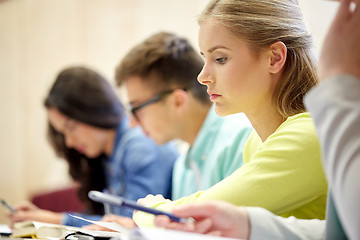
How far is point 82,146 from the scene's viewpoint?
2.17 meters

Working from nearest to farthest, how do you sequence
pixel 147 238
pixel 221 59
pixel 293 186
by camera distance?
pixel 147 238 → pixel 293 186 → pixel 221 59

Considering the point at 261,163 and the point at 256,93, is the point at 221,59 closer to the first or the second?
the point at 256,93

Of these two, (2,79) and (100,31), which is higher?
(100,31)

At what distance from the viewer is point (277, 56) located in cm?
87

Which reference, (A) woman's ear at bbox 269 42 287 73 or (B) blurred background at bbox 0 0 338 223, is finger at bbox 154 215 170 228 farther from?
(B) blurred background at bbox 0 0 338 223

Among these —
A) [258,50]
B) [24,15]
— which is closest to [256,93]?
[258,50]

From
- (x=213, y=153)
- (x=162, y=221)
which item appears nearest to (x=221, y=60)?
(x=162, y=221)

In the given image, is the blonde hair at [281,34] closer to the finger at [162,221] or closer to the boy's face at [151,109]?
the finger at [162,221]

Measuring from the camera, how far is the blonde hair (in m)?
0.87

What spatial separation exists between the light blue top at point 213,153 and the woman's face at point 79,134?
60 cm

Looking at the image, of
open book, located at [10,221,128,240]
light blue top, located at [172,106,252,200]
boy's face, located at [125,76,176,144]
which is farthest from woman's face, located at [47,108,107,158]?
open book, located at [10,221,128,240]

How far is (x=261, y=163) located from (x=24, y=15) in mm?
3025

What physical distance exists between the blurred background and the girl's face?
250 centimetres

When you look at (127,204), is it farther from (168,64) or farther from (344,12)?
(168,64)
